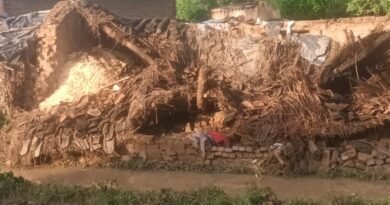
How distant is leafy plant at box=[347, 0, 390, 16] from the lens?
1258 cm

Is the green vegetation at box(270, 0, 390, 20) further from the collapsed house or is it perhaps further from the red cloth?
the red cloth

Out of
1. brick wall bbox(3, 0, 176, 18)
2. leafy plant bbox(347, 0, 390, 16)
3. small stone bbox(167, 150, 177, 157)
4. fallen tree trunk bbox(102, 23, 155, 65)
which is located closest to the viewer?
small stone bbox(167, 150, 177, 157)

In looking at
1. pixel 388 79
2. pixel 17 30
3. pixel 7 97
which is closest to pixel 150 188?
pixel 7 97

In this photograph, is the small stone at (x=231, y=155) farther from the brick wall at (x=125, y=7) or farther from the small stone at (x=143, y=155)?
the brick wall at (x=125, y=7)

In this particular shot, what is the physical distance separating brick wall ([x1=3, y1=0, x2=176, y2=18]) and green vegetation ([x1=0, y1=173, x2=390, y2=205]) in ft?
44.4

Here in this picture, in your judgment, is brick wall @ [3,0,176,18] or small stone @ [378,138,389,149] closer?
small stone @ [378,138,389,149]

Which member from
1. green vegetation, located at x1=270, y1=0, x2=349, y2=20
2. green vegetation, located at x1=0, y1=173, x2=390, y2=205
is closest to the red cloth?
green vegetation, located at x1=0, y1=173, x2=390, y2=205

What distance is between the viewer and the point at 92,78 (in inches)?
481

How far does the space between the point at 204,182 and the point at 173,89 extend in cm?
260

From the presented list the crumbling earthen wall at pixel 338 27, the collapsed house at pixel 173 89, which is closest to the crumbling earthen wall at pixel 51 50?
the collapsed house at pixel 173 89

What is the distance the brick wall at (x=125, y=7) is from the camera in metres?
20.0

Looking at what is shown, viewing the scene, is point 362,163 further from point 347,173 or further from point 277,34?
point 277,34

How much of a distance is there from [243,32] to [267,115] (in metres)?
3.06

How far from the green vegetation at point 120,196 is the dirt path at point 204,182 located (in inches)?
35.9
